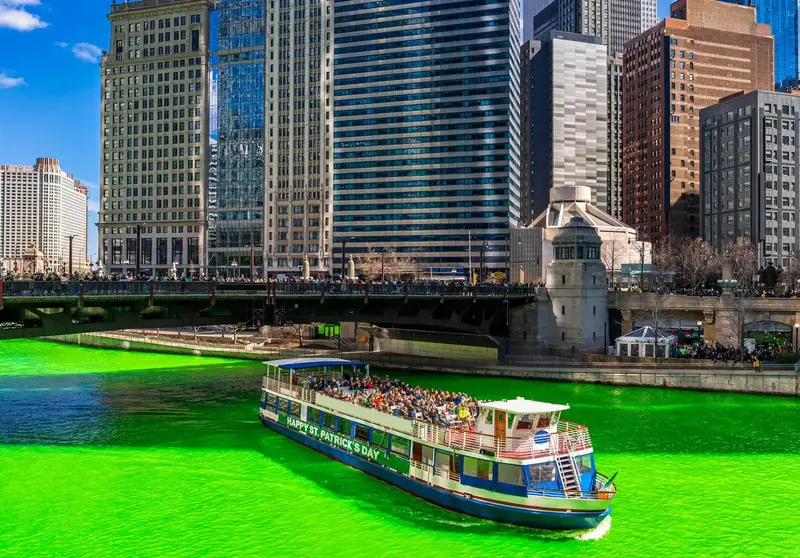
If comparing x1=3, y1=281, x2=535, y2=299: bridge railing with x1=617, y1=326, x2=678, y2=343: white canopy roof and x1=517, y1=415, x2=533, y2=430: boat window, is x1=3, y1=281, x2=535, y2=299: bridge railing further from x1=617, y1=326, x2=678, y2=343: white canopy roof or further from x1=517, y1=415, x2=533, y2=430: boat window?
x1=517, y1=415, x2=533, y2=430: boat window

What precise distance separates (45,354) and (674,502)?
8970 centimetres

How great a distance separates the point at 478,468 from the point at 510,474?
1.82 metres

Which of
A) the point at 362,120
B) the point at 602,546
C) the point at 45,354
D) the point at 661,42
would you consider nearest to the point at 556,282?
the point at 602,546

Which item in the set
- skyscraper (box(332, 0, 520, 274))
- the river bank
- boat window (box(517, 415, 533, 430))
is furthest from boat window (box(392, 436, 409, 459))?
skyscraper (box(332, 0, 520, 274))

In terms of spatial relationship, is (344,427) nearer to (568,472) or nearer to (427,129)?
(568,472)

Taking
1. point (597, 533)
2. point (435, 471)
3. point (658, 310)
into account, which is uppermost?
point (658, 310)

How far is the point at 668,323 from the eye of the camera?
3595 inches

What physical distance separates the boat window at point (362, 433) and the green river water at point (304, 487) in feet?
6.62

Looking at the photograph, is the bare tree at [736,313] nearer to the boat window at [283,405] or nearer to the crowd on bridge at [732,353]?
the crowd on bridge at [732,353]

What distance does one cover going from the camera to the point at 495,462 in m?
33.8

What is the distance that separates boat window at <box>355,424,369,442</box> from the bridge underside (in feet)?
74.8

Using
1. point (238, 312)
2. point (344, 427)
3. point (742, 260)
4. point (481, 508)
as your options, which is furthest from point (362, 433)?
point (742, 260)

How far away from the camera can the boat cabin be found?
3478cm

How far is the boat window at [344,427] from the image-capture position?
143ft
